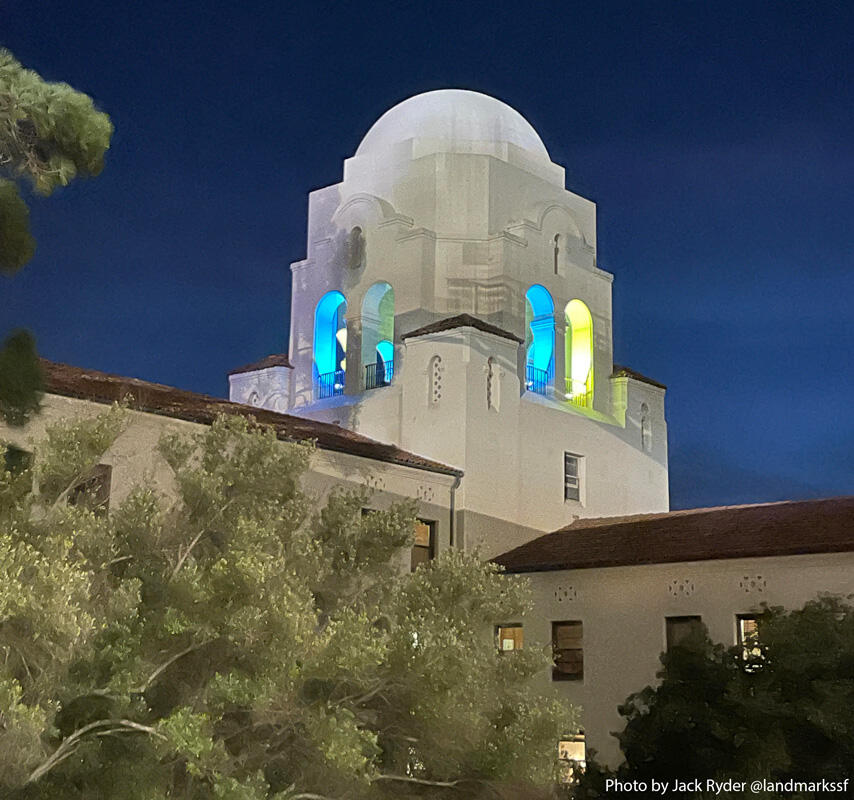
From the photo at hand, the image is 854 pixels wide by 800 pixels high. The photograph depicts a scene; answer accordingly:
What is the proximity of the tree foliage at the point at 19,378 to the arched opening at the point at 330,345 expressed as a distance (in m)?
17.8

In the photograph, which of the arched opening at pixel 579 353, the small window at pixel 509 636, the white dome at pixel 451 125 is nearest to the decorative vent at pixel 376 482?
the small window at pixel 509 636

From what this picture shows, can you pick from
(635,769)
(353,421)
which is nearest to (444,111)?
(353,421)

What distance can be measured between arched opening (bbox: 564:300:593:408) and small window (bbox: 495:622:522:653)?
658cm

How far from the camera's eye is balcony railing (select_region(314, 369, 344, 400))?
2891 centimetres

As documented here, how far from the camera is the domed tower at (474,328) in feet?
84.2

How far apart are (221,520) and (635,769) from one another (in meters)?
7.42

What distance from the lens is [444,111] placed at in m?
30.0

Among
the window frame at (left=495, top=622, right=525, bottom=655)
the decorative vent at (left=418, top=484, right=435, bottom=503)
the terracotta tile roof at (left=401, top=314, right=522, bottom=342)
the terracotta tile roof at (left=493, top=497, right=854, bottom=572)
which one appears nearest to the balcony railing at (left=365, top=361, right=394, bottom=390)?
the terracotta tile roof at (left=401, top=314, right=522, bottom=342)

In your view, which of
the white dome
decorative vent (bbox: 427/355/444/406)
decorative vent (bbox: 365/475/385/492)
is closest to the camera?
decorative vent (bbox: 365/475/385/492)

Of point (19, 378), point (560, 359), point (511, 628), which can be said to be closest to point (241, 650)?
point (19, 378)

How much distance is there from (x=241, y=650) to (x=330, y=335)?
19.8m

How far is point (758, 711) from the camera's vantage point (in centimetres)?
1461

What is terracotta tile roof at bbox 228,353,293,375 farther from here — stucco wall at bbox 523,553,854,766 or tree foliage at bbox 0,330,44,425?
tree foliage at bbox 0,330,44,425

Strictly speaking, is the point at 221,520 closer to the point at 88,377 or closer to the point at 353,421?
the point at 88,377
